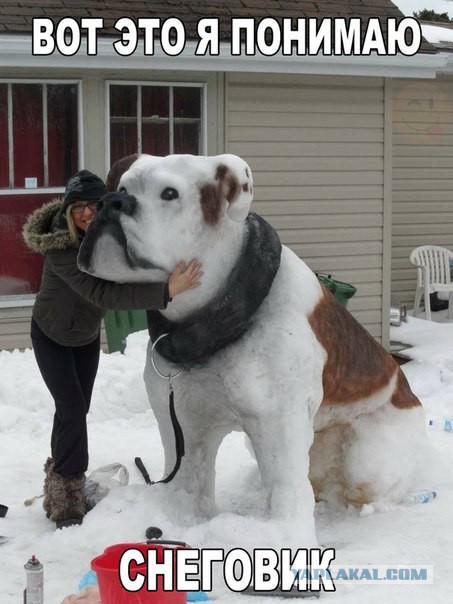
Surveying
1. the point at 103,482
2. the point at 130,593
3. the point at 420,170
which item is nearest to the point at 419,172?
the point at 420,170

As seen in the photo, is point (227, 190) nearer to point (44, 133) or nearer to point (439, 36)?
point (44, 133)

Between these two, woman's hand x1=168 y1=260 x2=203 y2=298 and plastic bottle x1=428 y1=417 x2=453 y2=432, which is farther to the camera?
plastic bottle x1=428 y1=417 x2=453 y2=432

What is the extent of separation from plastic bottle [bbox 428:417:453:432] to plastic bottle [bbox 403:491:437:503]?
1.81 meters

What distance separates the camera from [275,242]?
4508 millimetres

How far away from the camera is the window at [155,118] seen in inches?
368

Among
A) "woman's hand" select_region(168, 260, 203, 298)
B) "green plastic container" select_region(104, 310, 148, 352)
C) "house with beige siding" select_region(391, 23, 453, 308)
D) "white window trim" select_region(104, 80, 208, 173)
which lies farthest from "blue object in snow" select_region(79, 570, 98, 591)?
"house with beige siding" select_region(391, 23, 453, 308)

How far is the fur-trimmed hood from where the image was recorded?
4.89m

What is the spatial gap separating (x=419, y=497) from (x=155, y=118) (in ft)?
17.2

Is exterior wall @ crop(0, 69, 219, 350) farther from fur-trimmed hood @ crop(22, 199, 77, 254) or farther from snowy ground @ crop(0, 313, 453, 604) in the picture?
fur-trimmed hood @ crop(22, 199, 77, 254)

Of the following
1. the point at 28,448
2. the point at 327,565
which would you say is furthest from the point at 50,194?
the point at 327,565

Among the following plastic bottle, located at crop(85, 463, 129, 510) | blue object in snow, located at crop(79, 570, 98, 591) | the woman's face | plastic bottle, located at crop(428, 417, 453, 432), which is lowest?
plastic bottle, located at crop(428, 417, 453, 432)

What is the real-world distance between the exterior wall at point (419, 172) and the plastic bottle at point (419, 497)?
8080 mm

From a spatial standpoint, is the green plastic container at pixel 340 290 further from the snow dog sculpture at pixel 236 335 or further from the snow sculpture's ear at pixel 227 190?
the snow sculpture's ear at pixel 227 190

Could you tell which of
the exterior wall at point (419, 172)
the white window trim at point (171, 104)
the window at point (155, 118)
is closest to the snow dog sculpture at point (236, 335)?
the white window trim at point (171, 104)
